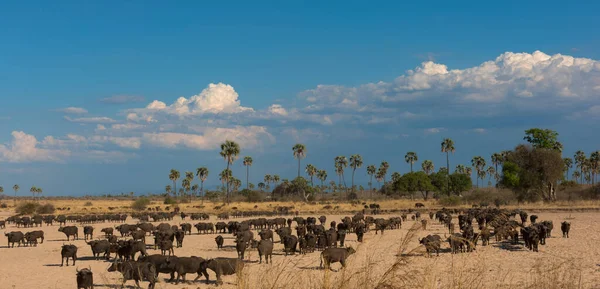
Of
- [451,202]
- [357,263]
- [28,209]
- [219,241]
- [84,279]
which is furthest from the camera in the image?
[451,202]

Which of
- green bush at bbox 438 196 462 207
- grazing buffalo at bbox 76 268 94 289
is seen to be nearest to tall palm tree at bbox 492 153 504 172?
green bush at bbox 438 196 462 207

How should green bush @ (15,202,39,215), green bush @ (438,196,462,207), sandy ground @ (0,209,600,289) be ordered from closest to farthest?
1. sandy ground @ (0,209,600,289)
2. green bush @ (15,202,39,215)
3. green bush @ (438,196,462,207)

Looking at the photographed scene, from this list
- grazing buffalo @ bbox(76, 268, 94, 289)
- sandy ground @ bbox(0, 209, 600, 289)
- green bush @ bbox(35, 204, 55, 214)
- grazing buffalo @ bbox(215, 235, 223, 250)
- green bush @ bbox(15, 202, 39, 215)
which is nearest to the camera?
sandy ground @ bbox(0, 209, 600, 289)

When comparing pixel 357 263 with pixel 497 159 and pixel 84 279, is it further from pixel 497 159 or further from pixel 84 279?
pixel 497 159

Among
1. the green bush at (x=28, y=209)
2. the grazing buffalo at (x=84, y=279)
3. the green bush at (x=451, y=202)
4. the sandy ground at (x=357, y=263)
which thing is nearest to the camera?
the sandy ground at (x=357, y=263)

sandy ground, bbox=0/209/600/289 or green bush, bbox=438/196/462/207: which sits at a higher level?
green bush, bbox=438/196/462/207

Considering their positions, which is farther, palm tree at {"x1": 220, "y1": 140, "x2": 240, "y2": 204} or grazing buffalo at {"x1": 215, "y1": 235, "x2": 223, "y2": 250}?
palm tree at {"x1": 220, "y1": 140, "x2": 240, "y2": 204}

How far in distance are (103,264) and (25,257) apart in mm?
7453

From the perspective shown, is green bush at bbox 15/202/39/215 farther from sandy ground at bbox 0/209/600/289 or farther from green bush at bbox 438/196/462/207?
green bush at bbox 438/196/462/207

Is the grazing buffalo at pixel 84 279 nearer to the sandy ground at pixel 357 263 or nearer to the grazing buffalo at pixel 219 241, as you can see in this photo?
the sandy ground at pixel 357 263

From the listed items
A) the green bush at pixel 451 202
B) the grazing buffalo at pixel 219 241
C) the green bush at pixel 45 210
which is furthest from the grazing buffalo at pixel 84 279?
the green bush at pixel 451 202

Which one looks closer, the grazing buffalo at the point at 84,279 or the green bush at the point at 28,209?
the grazing buffalo at the point at 84,279

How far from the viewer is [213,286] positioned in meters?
17.4

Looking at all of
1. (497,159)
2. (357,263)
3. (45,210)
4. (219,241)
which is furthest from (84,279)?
(497,159)
